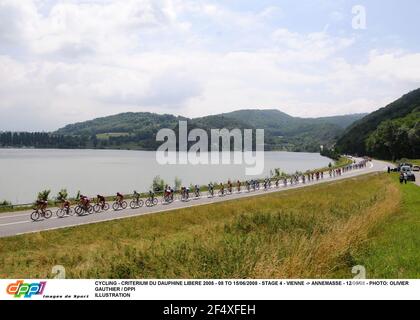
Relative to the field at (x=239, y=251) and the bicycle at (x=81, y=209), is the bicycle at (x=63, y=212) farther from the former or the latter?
the field at (x=239, y=251)

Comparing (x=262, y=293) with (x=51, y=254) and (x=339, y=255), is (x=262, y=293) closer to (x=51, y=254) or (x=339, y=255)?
(x=339, y=255)

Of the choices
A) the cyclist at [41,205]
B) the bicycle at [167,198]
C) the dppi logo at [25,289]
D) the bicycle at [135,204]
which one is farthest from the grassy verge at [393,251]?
the bicycle at [167,198]

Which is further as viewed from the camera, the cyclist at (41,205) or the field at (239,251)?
the cyclist at (41,205)

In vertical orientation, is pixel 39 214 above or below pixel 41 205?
below

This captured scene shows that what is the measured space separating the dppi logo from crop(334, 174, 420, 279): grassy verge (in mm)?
6528

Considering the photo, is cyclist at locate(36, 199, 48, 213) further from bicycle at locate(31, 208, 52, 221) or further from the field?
the field

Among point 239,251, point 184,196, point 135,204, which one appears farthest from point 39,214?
point 239,251

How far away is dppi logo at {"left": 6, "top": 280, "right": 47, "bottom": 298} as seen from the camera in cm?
422

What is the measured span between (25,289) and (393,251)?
379 inches

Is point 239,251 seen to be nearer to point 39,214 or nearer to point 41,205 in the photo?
point 41,205

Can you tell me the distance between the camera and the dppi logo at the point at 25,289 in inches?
166

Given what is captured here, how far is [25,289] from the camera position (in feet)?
14.0

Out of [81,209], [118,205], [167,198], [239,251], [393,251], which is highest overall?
[239,251]

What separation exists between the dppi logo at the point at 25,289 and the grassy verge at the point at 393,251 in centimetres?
653
